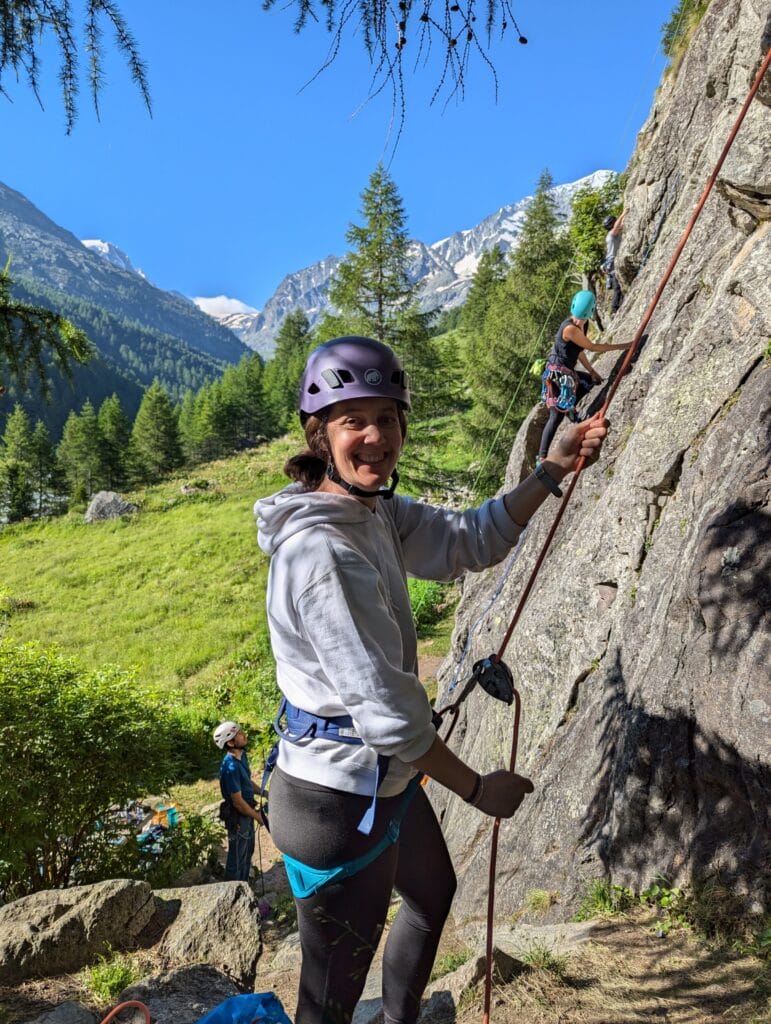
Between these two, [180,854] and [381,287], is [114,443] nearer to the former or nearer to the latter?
[381,287]

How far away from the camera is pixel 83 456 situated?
66.8m

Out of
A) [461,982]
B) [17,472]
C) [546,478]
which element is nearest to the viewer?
[546,478]

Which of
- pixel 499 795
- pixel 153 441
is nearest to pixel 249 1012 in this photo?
pixel 499 795

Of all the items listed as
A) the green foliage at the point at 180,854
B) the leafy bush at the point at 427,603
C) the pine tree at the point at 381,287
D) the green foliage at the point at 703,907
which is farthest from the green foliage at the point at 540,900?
the pine tree at the point at 381,287

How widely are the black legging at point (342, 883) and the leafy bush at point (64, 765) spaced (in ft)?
19.8

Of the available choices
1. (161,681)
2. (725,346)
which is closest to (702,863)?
(725,346)

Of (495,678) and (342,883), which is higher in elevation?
(495,678)

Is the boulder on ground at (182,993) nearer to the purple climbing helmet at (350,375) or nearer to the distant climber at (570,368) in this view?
the purple climbing helmet at (350,375)

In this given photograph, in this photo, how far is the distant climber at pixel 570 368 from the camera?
8.21 meters

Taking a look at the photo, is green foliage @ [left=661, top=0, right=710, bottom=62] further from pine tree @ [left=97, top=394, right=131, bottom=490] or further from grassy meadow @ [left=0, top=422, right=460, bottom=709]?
pine tree @ [left=97, top=394, right=131, bottom=490]

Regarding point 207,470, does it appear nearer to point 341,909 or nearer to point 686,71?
point 686,71

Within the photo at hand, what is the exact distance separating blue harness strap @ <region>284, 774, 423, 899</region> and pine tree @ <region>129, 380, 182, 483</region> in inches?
2755

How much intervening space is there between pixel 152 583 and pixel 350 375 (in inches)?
1443

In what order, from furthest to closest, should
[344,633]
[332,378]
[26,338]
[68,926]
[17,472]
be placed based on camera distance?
[17,472]
[26,338]
[68,926]
[332,378]
[344,633]
